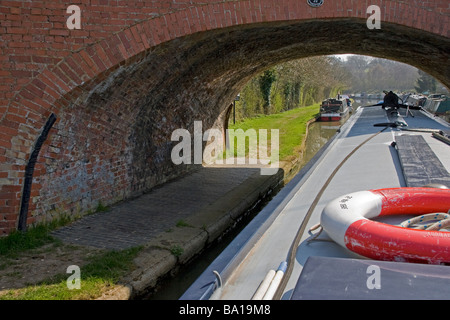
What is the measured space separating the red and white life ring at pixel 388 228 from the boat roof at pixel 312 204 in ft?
0.58

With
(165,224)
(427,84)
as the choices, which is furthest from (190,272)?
(427,84)

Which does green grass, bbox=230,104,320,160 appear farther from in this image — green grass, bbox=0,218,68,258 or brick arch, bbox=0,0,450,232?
green grass, bbox=0,218,68,258

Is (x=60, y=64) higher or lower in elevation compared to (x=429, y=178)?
higher

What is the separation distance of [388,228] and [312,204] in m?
1.62

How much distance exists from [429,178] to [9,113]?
4.14 meters

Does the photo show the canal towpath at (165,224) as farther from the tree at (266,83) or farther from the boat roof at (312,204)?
the tree at (266,83)

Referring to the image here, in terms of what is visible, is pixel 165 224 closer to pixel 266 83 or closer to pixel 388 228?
pixel 388 228

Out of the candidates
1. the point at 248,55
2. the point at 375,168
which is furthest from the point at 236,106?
the point at 375,168

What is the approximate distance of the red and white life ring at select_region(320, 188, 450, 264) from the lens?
2.30m

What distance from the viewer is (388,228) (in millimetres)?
2424

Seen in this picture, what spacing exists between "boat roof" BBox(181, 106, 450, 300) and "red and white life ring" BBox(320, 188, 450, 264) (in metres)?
0.18

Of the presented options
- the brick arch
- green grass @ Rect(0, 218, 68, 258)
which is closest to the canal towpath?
green grass @ Rect(0, 218, 68, 258)
